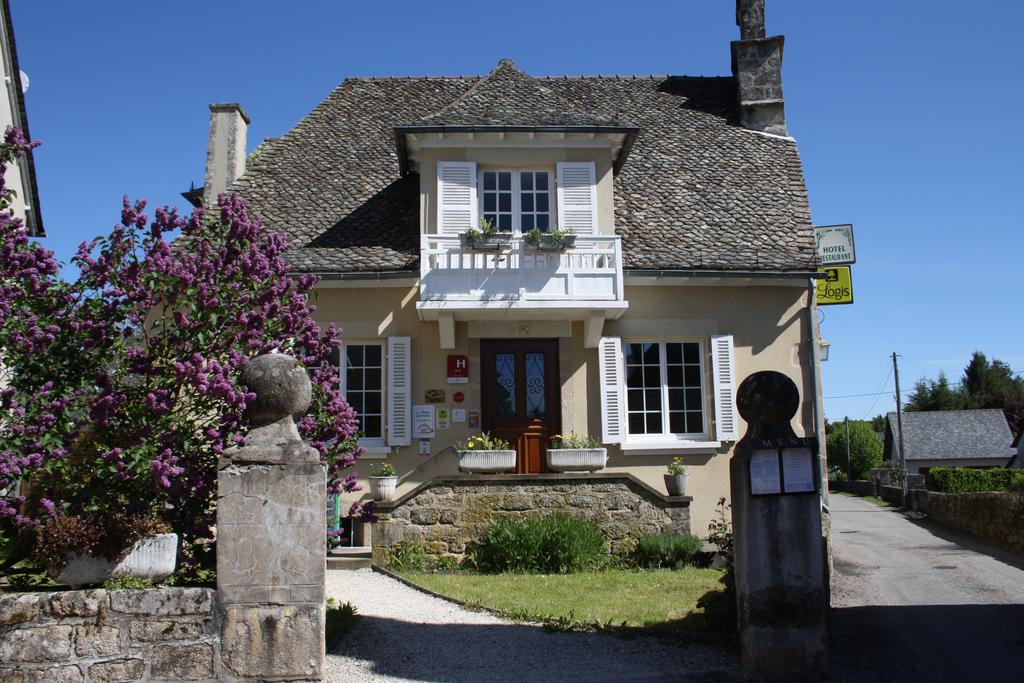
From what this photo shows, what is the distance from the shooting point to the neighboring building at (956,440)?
4527 centimetres

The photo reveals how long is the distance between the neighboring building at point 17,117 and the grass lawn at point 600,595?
39.5ft

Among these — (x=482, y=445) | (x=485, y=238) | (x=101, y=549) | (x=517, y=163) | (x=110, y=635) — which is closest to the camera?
(x=110, y=635)

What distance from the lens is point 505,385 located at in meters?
13.3

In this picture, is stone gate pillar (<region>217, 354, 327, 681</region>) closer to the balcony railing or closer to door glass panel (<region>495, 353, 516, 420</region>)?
the balcony railing

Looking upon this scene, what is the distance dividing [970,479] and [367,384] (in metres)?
25.3

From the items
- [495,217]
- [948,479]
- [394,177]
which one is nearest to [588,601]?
[495,217]

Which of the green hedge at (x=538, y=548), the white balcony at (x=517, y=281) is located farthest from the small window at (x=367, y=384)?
the green hedge at (x=538, y=548)

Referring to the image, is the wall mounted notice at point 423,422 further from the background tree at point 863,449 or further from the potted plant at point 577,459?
the background tree at point 863,449

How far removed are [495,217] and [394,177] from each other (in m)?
2.70

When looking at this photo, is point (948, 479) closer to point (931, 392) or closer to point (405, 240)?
point (405, 240)

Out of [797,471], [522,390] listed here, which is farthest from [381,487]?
[797,471]

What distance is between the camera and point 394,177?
1516 centimetres

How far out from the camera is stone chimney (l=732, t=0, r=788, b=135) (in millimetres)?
16766

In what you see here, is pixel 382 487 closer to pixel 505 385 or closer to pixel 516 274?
pixel 505 385
